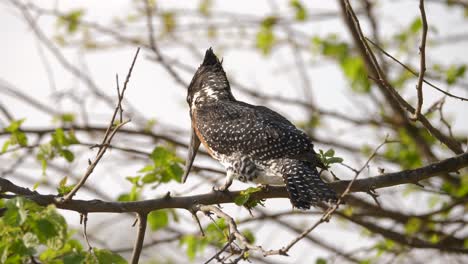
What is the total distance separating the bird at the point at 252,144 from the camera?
4.29 meters

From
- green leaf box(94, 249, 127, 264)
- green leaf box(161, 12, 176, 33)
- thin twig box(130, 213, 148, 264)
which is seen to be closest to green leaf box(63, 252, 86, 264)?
green leaf box(94, 249, 127, 264)

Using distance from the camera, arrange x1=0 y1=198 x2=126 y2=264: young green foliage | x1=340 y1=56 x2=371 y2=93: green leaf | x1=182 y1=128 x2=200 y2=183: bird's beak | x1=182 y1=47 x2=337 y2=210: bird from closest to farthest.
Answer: x1=0 y1=198 x2=126 y2=264: young green foliage < x1=182 y1=47 x2=337 y2=210: bird < x1=182 y1=128 x2=200 y2=183: bird's beak < x1=340 y1=56 x2=371 y2=93: green leaf

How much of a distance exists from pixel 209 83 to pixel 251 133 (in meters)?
0.86

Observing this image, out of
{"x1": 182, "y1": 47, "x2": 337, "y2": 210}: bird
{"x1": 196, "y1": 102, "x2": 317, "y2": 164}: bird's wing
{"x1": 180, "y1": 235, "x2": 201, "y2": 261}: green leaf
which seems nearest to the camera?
{"x1": 182, "y1": 47, "x2": 337, "y2": 210}: bird

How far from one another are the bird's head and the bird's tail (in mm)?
1246

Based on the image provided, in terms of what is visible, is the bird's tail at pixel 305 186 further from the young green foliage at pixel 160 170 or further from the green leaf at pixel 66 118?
the green leaf at pixel 66 118

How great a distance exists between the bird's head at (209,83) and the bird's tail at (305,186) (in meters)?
1.25

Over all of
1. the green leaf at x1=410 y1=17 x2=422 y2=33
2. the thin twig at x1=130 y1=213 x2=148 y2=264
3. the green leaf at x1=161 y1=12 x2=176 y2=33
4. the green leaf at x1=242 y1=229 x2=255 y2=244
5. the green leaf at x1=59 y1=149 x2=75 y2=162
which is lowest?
the thin twig at x1=130 y1=213 x2=148 y2=264

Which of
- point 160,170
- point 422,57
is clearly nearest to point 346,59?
point 160,170

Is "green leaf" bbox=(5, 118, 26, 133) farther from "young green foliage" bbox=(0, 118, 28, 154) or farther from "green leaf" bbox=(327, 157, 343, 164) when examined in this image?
"green leaf" bbox=(327, 157, 343, 164)

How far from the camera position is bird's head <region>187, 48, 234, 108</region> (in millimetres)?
5652

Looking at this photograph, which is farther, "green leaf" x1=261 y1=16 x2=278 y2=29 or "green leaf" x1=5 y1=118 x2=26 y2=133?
"green leaf" x1=261 y1=16 x2=278 y2=29

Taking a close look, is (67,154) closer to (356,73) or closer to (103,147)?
(103,147)

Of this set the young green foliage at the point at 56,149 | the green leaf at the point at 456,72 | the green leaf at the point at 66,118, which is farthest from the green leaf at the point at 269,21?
the young green foliage at the point at 56,149
